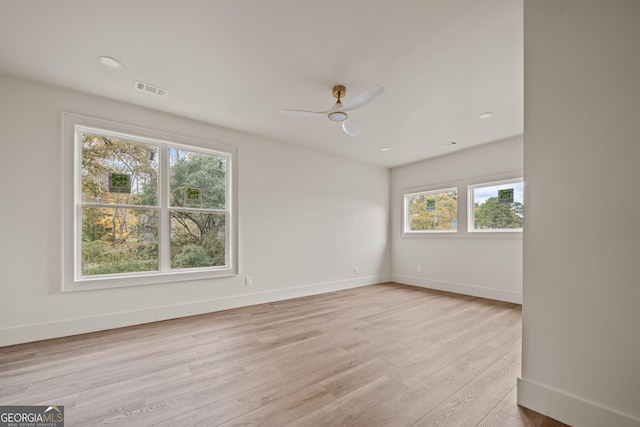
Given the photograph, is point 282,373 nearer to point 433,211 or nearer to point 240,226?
point 240,226

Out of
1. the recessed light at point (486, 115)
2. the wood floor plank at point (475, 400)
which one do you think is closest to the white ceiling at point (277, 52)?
the recessed light at point (486, 115)

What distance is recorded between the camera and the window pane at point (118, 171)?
311 centimetres

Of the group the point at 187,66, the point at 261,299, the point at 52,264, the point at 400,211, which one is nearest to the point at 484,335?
the point at 261,299

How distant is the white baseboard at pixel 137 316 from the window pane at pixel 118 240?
0.53 metres

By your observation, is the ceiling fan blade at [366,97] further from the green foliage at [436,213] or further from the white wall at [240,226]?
the green foliage at [436,213]

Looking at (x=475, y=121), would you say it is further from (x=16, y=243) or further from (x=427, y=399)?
(x=16, y=243)

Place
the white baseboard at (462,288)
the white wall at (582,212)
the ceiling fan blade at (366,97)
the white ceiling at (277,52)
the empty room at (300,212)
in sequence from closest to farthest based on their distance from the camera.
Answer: the white wall at (582,212)
the empty room at (300,212)
the white ceiling at (277,52)
the ceiling fan blade at (366,97)
the white baseboard at (462,288)

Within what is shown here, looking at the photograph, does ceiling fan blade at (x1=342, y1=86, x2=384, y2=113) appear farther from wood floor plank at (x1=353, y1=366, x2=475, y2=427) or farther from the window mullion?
the window mullion

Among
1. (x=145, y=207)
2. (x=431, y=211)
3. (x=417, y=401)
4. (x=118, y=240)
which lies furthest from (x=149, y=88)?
(x=431, y=211)

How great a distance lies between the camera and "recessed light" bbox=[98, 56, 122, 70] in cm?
237

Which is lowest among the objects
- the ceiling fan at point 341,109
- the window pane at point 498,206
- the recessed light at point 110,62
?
the window pane at point 498,206

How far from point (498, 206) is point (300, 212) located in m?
3.49

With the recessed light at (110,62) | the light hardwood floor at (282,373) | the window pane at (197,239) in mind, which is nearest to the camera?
the light hardwood floor at (282,373)

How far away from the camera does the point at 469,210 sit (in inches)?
193
